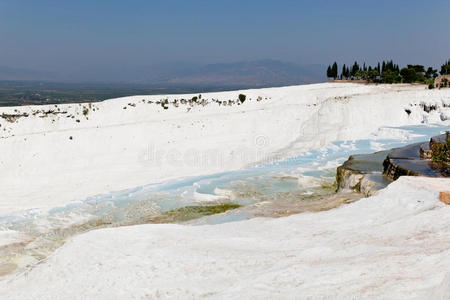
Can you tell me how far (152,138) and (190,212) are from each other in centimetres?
1630

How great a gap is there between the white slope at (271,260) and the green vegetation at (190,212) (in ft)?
9.82

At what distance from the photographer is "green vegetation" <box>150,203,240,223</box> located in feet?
46.3

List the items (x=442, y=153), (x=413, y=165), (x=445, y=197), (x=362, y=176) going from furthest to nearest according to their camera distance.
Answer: (x=362, y=176) < (x=413, y=165) < (x=442, y=153) < (x=445, y=197)

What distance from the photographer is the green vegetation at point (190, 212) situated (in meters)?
14.1

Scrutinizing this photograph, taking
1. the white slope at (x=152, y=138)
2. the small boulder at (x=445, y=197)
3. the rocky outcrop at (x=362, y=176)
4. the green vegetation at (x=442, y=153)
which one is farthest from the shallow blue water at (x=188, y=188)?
the small boulder at (x=445, y=197)

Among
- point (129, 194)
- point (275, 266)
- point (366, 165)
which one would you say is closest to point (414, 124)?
point (366, 165)

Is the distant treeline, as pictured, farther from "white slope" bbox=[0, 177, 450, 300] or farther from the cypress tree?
"white slope" bbox=[0, 177, 450, 300]

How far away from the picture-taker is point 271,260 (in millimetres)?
8086

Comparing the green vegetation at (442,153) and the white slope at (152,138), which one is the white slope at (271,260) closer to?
the green vegetation at (442,153)

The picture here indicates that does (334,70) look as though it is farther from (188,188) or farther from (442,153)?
(188,188)

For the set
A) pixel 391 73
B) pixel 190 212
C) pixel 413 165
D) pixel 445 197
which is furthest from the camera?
pixel 391 73

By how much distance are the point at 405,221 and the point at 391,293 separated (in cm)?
407

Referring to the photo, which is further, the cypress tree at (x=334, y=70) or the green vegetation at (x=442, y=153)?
the cypress tree at (x=334, y=70)

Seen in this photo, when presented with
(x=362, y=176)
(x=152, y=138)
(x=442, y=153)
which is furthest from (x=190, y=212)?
(x=152, y=138)
